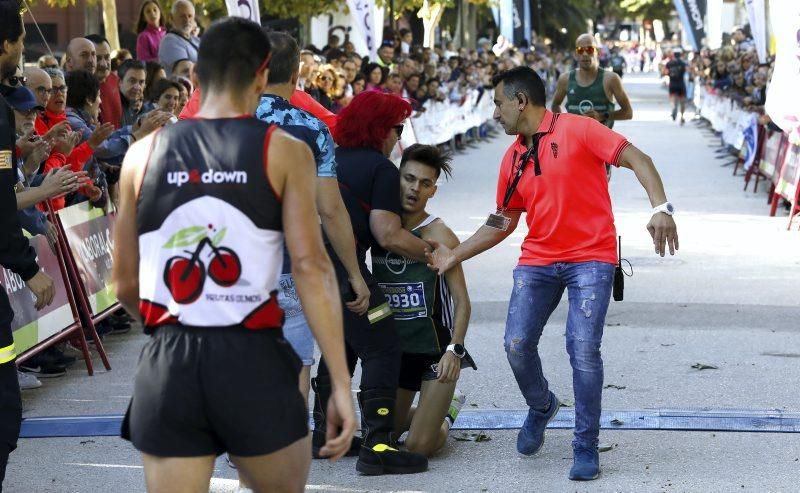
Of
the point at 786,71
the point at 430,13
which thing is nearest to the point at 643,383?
the point at 786,71

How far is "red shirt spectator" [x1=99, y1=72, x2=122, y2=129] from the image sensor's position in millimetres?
10781

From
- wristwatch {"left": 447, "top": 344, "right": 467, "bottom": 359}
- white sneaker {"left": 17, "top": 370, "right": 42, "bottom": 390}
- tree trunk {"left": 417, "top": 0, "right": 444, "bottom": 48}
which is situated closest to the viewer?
wristwatch {"left": 447, "top": 344, "right": 467, "bottom": 359}

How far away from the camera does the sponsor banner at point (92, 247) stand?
8.41m

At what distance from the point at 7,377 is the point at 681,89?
30066 mm

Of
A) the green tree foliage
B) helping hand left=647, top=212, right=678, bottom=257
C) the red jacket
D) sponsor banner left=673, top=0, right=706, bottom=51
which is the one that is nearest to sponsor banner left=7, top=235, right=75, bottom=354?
the red jacket

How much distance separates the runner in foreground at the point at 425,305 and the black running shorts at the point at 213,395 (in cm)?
262

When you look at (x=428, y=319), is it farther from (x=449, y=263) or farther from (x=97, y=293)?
(x=97, y=293)

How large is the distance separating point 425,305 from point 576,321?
30.0 inches

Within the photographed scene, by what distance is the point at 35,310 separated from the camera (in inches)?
300

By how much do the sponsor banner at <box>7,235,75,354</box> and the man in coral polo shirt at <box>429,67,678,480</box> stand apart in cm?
263

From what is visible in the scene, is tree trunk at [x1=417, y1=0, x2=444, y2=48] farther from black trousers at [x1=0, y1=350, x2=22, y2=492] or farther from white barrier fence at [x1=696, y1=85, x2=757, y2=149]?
black trousers at [x1=0, y1=350, x2=22, y2=492]

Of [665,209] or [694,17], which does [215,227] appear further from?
[694,17]

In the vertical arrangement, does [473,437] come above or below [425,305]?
below

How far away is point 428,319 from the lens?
6121 mm
